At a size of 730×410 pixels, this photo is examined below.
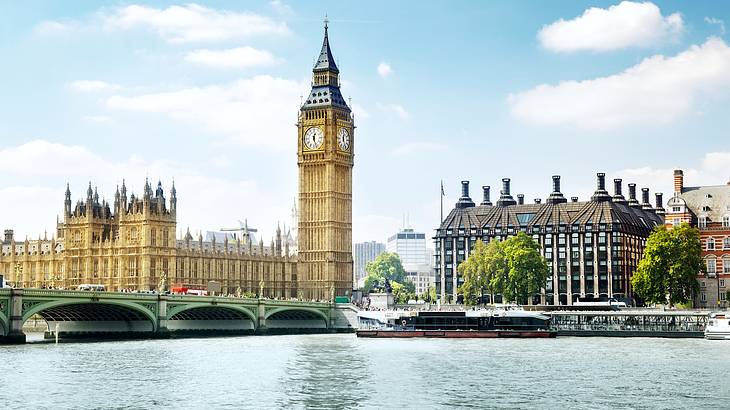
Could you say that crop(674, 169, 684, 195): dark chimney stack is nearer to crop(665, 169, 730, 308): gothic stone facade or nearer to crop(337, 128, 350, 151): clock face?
crop(665, 169, 730, 308): gothic stone facade

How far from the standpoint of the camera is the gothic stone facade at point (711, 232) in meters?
133

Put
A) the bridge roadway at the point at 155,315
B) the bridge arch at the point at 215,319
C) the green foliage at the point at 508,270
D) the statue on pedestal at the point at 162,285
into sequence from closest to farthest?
1. the bridge roadway at the point at 155,315
2. the statue on pedestal at the point at 162,285
3. the bridge arch at the point at 215,319
4. the green foliage at the point at 508,270

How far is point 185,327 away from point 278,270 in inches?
1807

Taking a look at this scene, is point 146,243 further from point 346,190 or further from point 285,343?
point 285,343

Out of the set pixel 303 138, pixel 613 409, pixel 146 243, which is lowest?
pixel 613 409

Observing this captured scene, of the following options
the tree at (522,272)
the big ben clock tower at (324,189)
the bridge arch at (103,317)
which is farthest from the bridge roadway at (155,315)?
the tree at (522,272)

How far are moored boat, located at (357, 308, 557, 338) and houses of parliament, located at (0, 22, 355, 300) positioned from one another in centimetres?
3708

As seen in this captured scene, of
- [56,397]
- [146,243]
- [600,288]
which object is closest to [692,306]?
[600,288]

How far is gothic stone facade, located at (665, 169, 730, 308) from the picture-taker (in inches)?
5226

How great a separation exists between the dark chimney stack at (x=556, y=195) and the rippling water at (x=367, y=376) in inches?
2579

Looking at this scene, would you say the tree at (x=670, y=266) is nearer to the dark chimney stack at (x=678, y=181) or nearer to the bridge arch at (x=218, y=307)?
the dark chimney stack at (x=678, y=181)

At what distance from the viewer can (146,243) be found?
5689 inches

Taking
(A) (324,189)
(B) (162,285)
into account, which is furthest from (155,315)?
(A) (324,189)

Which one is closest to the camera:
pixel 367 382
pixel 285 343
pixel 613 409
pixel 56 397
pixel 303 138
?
pixel 613 409
